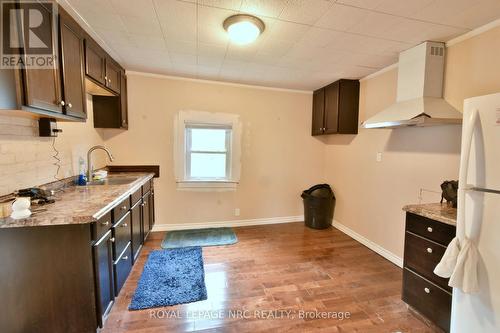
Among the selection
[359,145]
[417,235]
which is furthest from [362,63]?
[417,235]

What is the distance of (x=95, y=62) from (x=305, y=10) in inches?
79.9

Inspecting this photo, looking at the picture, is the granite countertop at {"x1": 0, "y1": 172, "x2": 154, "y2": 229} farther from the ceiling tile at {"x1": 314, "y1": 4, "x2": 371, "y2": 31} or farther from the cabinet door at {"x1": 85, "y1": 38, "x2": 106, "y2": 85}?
the ceiling tile at {"x1": 314, "y1": 4, "x2": 371, "y2": 31}

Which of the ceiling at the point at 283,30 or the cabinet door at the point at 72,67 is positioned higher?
the ceiling at the point at 283,30

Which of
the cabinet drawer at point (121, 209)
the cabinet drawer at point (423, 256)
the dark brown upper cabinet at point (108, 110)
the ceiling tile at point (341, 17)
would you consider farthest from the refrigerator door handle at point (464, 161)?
the dark brown upper cabinet at point (108, 110)

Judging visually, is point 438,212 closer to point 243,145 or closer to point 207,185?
point 243,145

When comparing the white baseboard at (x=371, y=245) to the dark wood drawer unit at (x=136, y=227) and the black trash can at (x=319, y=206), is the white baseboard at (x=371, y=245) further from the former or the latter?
the dark wood drawer unit at (x=136, y=227)

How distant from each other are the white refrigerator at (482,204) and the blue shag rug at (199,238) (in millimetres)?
2507

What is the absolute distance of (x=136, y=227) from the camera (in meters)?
2.49

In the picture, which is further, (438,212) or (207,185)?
(207,185)

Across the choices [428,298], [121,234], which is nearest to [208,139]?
[121,234]

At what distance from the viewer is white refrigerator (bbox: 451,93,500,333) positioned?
1.22 m

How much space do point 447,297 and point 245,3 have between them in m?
2.56

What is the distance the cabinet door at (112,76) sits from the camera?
8.45ft

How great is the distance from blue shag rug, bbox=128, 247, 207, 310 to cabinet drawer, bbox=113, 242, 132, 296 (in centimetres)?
19
